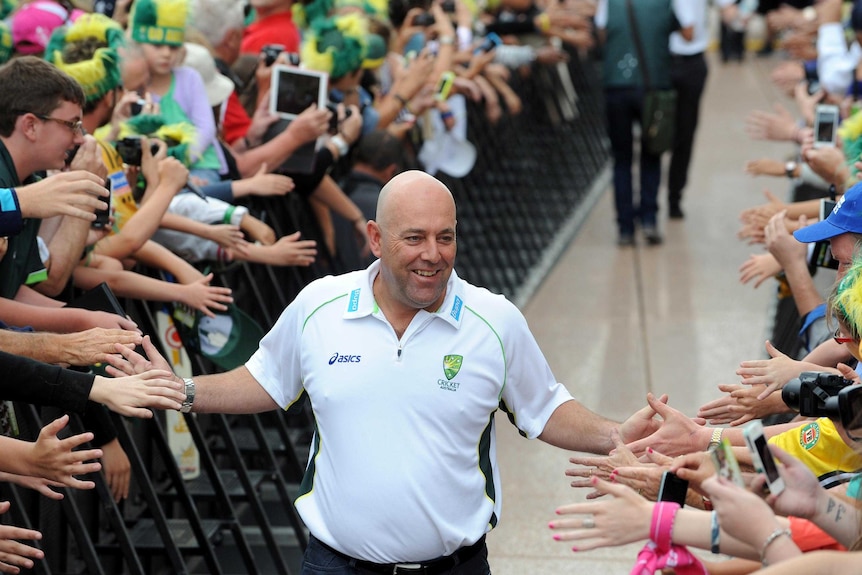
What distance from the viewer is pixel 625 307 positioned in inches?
416

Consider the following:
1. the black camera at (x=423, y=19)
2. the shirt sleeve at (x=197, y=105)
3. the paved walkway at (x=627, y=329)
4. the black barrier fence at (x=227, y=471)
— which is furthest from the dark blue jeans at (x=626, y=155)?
the shirt sleeve at (x=197, y=105)

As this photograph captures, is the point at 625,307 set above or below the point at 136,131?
below

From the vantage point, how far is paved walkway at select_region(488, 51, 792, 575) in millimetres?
6914

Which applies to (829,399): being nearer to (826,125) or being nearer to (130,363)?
(130,363)

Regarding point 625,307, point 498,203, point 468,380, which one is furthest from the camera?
point 498,203

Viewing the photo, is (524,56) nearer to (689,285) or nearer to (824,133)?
(689,285)

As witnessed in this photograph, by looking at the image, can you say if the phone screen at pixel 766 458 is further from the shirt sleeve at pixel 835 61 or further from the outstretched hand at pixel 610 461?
the shirt sleeve at pixel 835 61

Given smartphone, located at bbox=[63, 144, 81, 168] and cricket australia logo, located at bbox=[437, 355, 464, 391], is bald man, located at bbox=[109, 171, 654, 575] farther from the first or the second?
smartphone, located at bbox=[63, 144, 81, 168]

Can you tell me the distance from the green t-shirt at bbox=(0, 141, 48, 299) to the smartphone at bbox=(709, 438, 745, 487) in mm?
2578

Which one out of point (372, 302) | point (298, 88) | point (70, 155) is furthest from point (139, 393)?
point (298, 88)

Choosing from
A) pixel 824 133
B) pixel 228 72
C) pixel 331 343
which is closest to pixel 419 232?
pixel 331 343

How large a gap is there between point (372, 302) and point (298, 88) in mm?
3020

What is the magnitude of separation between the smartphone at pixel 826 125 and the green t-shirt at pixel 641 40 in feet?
13.4

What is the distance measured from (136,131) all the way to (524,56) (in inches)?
256
